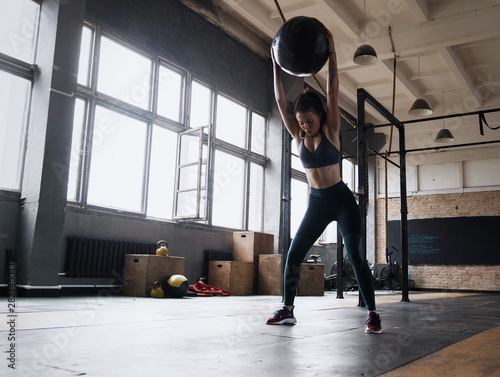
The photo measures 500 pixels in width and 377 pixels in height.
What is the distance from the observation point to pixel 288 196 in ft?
16.6

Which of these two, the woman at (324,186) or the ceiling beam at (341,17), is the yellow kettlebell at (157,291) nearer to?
the woman at (324,186)

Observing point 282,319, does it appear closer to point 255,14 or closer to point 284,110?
point 284,110

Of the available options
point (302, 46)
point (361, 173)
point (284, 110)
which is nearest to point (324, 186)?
point (284, 110)

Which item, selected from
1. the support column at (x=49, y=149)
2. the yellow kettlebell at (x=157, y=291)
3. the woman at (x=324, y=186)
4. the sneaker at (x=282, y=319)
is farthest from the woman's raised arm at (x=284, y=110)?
the yellow kettlebell at (x=157, y=291)

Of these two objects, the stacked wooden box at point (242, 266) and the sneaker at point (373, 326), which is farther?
the stacked wooden box at point (242, 266)

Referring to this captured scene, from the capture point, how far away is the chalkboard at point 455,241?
11.8 m

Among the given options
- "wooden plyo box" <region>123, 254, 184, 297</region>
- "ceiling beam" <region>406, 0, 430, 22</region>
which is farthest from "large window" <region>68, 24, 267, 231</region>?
"ceiling beam" <region>406, 0, 430, 22</region>

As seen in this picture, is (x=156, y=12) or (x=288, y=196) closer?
(x=288, y=196)

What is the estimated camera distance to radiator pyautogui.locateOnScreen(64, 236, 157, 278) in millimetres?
5285

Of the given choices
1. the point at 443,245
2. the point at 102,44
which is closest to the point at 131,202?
the point at 102,44

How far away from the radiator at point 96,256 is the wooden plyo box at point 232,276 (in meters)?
1.42

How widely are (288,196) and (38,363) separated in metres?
3.89

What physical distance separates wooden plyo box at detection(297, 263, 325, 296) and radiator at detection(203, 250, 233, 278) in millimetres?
1219

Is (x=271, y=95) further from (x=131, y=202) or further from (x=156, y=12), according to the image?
(x=131, y=202)
